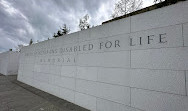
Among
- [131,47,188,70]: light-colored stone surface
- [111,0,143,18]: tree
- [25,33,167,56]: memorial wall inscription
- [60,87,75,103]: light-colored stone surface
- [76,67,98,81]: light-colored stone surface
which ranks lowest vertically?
[60,87,75,103]: light-colored stone surface

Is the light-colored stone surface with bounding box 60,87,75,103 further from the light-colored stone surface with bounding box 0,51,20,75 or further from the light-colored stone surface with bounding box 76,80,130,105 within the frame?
the light-colored stone surface with bounding box 0,51,20,75

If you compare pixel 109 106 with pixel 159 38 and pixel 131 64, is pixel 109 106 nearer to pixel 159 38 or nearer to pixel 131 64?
pixel 131 64

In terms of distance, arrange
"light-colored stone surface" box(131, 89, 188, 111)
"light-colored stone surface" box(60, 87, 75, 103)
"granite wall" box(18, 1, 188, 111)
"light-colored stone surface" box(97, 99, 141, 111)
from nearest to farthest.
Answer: "light-colored stone surface" box(131, 89, 188, 111) → "granite wall" box(18, 1, 188, 111) → "light-colored stone surface" box(97, 99, 141, 111) → "light-colored stone surface" box(60, 87, 75, 103)

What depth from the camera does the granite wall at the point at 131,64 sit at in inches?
76.0

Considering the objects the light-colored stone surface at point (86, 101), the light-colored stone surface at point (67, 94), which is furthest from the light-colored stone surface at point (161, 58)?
the light-colored stone surface at point (67, 94)

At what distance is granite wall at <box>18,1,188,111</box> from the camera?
1.93 metres

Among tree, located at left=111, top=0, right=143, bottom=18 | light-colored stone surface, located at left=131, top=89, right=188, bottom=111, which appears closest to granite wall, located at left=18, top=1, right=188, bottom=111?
light-colored stone surface, located at left=131, top=89, right=188, bottom=111

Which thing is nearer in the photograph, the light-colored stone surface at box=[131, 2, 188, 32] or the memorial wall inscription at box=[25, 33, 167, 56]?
the light-colored stone surface at box=[131, 2, 188, 32]

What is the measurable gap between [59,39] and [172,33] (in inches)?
174

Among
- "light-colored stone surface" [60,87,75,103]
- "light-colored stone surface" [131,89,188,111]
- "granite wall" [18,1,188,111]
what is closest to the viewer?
"light-colored stone surface" [131,89,188,111]

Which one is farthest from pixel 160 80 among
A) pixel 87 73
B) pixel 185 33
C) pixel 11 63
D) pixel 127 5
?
pixel 11 63

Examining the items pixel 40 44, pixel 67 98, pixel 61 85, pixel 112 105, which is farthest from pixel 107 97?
pixel 40 44

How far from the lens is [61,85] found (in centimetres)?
434

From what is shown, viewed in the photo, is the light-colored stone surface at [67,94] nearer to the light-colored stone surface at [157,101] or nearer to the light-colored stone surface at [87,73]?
the light-colored stone surface at [87,73]
